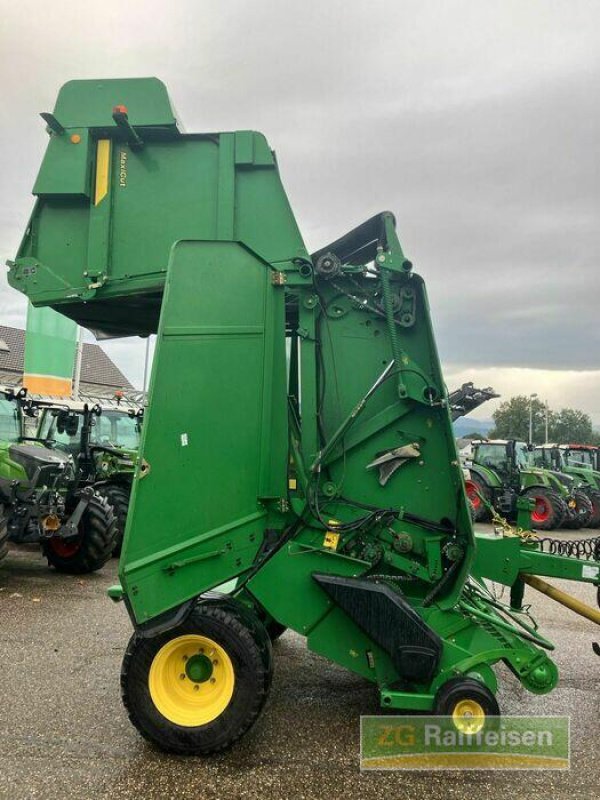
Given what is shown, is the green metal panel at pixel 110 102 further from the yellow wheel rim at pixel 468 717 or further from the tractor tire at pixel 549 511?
the tractor tire at pixel 549 511

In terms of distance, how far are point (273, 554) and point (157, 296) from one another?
6.10ft

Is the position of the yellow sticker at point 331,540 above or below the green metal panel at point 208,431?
below

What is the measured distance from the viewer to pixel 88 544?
7836mm

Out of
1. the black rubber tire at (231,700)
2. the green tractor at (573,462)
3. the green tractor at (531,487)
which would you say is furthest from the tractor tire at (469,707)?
the green tractor at (573,462)

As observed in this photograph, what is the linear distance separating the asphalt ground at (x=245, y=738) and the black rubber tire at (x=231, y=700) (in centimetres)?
11

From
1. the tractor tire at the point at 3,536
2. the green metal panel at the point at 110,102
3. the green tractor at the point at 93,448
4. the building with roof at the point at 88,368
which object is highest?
the building with roof at the point at 88,368

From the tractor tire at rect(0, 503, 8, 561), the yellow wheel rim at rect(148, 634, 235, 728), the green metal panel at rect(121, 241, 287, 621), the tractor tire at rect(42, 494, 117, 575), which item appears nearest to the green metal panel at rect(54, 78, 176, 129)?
the green metal panel at rect(121, 241, 287, 621)

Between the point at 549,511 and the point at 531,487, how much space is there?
38.5 inches

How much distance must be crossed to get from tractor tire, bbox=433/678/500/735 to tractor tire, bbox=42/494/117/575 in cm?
577

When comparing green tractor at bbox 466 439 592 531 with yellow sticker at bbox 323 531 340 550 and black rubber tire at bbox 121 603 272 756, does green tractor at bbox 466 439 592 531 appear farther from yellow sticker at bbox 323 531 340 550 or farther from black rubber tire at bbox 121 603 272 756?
black rubber tire at bbox 121 603 272 756

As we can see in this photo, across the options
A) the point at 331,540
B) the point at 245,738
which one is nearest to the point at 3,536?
the point at 245,738

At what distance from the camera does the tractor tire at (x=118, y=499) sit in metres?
9.22

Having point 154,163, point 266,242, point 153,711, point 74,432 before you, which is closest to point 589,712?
point 153,711

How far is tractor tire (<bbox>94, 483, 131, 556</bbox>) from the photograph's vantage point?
30.2 feet
